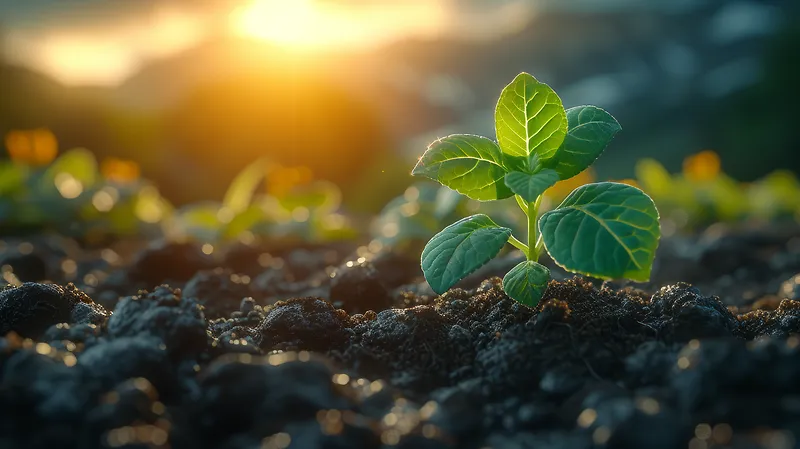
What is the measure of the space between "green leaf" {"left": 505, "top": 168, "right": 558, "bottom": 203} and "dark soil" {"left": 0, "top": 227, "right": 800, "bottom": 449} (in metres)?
0.37

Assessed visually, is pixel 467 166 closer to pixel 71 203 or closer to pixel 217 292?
pixel 217 292

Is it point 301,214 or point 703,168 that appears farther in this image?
point 703,168

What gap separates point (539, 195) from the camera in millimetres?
2090

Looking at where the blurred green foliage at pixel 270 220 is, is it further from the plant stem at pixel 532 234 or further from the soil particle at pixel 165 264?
the plant stem at pixel 532 234

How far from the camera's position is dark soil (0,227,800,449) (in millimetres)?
1495

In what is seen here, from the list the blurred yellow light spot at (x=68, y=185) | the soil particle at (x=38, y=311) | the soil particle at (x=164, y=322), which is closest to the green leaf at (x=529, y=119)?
the soil particle at (x=164, y=322)

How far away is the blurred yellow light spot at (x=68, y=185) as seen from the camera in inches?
237

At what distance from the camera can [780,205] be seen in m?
7.29

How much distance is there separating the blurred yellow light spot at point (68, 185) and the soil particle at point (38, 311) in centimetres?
409

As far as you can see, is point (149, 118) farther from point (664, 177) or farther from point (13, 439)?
point (13, 439)

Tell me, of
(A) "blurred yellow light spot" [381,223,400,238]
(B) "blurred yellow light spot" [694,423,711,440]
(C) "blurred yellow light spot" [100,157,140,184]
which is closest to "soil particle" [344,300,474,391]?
(B) "blurred yellow light spot" [694,423,711,440]

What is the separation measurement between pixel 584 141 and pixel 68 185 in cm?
546

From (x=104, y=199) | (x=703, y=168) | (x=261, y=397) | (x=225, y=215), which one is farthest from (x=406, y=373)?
(x=703, y=168)

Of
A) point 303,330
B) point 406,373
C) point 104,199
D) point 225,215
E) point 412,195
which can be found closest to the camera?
point 406,373
